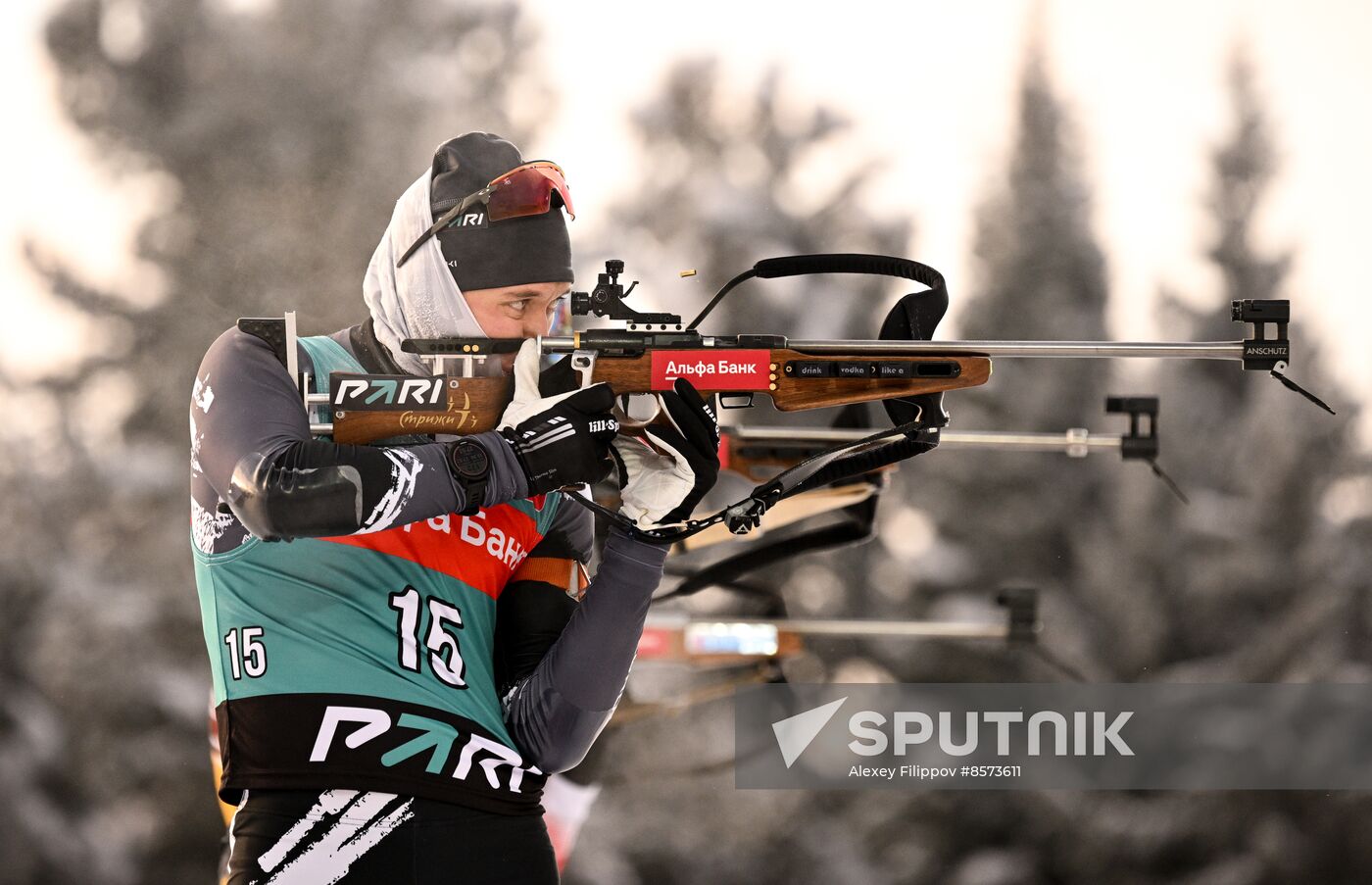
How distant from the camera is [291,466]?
1.40m

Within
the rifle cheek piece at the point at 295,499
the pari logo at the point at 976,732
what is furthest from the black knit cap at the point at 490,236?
the pari logo at the point at 976,732

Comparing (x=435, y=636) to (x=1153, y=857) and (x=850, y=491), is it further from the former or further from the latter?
(x=1153, y=857)

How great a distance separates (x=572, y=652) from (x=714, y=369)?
41 centimetres

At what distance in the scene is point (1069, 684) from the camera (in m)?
6.30

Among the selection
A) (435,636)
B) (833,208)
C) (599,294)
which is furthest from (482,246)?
(833,208)

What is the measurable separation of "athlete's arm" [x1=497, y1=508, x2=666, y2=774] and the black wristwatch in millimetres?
208

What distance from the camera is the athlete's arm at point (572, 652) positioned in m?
1.56

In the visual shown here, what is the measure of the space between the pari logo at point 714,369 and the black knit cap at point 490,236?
17 cm

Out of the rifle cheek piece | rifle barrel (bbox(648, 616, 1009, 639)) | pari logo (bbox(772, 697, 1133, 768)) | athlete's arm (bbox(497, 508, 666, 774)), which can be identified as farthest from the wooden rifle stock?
pari logo (bbox(772, 697, 1133, 768))

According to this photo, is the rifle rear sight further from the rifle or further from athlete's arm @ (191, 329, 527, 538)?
athlete's arm @ (191, 329, 527, 538)

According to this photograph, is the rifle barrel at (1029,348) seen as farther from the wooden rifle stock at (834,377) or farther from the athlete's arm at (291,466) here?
the athlete's arm at (291,466)

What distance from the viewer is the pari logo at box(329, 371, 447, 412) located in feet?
5.00

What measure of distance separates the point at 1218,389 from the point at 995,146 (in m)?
1.66

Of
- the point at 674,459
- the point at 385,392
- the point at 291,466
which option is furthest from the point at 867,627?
the point at 291,466
